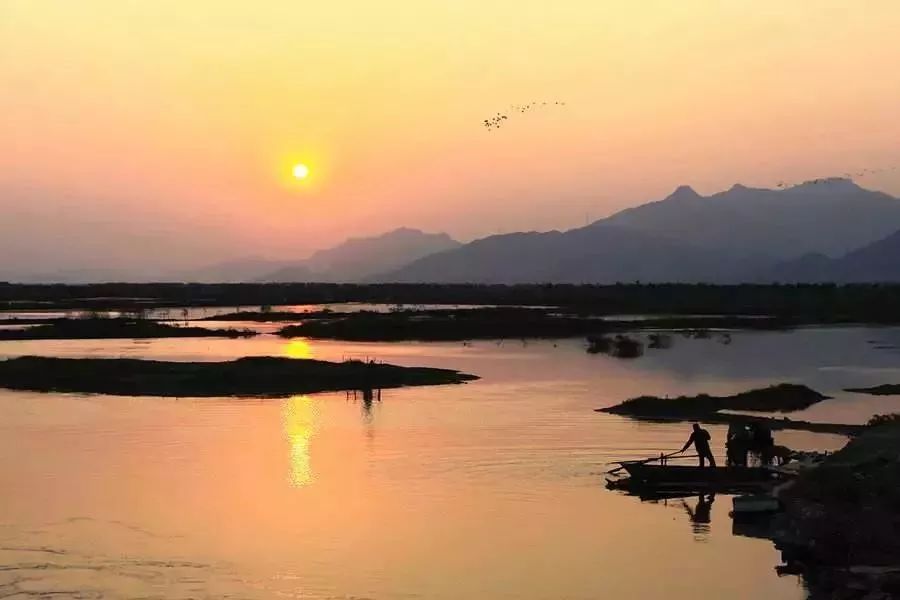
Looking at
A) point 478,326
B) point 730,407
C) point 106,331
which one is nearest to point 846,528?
point 730,407

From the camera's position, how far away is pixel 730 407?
45.9 meters

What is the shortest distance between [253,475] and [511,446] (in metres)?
8.54

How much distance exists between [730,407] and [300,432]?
17.4 meters

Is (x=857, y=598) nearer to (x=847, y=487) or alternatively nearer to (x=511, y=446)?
(x=847, y=487)

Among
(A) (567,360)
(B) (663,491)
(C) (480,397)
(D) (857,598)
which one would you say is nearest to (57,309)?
(A) (567,360)

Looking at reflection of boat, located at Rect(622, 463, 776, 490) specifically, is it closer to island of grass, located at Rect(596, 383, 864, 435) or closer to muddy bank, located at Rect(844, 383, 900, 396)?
island of grass, located at Rect(596, 383, 864, 435)

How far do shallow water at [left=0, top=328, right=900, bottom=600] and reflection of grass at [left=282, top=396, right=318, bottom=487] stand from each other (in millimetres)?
124

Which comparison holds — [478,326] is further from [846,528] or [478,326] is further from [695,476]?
[846,528]

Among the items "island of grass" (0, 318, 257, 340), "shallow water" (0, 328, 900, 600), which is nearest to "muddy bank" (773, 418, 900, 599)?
"shallow water" (0, 328, 900, 600)

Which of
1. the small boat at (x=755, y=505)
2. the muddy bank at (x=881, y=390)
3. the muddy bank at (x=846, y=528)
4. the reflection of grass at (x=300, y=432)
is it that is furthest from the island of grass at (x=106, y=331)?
the muddy bank at (x=846, y=528)

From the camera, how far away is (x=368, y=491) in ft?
100

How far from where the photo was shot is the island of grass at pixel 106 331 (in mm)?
85250

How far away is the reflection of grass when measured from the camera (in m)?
32.9

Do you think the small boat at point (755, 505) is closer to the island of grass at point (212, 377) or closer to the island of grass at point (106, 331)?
the island of grass at point (212, 377)
